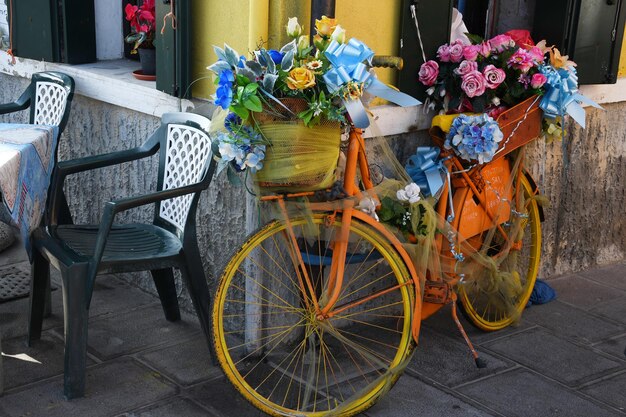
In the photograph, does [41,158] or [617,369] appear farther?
[617,369]

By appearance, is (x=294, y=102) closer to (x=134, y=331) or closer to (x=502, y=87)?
(x=502, y=87)

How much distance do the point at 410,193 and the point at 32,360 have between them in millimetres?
1865

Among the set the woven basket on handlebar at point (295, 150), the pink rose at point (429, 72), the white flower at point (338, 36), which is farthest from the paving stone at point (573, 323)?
the white flower at point (338, 36)

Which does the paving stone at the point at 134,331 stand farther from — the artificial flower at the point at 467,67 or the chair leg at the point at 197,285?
the artificial flower at the point at 467,67

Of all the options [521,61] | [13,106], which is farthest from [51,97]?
[521,61]

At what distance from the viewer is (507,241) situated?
452cm

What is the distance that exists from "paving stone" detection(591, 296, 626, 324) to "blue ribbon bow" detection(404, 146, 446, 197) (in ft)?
4.91

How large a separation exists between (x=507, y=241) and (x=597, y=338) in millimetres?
700

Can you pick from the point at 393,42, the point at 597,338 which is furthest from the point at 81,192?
the point at 597,338

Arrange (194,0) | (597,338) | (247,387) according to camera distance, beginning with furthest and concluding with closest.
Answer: (597,338) < (194,0) < (247,387)

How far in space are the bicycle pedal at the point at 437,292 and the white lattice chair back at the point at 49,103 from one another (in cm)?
Answer: 219

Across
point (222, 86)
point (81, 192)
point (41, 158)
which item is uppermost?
point (222, 86)

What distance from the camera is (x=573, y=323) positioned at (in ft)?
15.8

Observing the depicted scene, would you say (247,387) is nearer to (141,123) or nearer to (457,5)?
(141,123)
